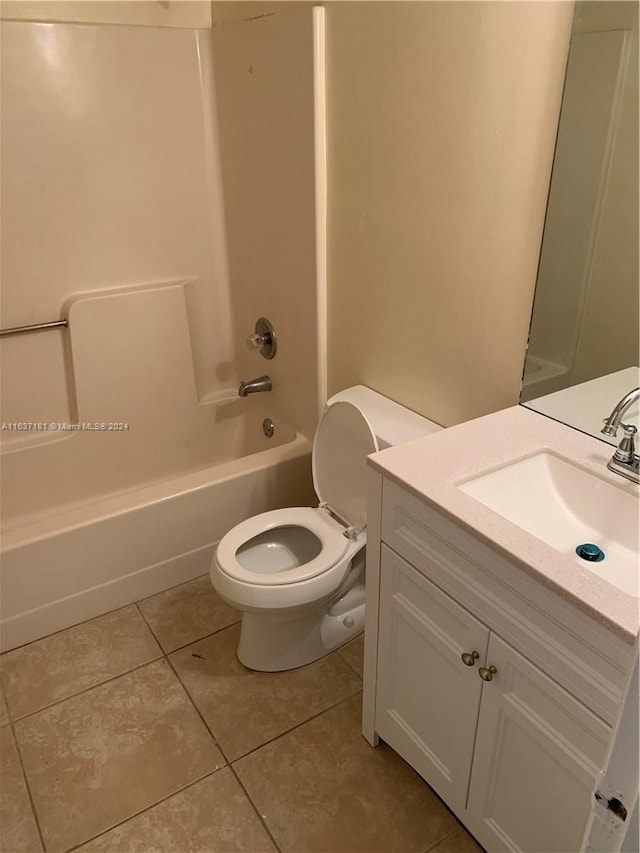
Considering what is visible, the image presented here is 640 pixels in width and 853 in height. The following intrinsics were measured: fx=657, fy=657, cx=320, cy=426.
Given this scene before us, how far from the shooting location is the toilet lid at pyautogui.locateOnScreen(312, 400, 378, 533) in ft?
5.88

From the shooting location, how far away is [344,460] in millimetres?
1877

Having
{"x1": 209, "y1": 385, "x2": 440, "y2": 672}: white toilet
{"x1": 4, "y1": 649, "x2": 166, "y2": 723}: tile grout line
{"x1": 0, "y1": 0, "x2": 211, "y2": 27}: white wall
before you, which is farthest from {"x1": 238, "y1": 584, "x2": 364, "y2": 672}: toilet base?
{"x1": 0, "y1": 0, "x2": 211, "y2": 27}: white wall

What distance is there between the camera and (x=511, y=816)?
1239 mm

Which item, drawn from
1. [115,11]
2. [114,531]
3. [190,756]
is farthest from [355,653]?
[115,11]

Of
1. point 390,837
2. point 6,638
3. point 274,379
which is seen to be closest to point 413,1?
point 274,379

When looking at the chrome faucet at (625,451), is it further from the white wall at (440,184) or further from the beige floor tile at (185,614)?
the beige floor tile at (185,614)

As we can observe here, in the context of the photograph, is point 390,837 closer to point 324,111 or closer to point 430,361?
point 430,361

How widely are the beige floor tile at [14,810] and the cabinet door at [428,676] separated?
85cm

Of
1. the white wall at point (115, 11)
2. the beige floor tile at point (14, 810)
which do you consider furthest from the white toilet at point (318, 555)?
the white wall at point (115, 11)

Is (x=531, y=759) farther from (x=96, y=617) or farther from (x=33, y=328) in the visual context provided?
(x=33, y=328)

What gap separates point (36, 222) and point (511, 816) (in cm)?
215

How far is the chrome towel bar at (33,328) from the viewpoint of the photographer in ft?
7.33

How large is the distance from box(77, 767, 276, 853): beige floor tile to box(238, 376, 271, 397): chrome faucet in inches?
51.1

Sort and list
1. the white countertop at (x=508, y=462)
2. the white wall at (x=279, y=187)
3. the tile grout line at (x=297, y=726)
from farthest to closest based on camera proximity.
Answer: the white wall at (x=279, y=187)
the tile grout line at (x=297, y=726)
the white countertop at (x=508, y=462)
